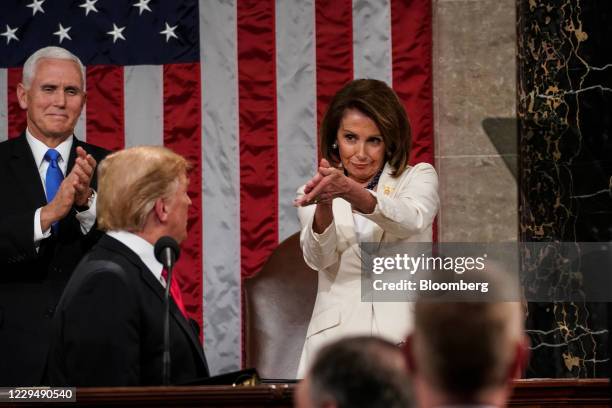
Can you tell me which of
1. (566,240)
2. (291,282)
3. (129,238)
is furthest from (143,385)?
(566,240)

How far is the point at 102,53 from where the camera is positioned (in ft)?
19.9

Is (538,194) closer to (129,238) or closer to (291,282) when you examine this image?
(291,282)

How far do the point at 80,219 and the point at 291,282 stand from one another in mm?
1355

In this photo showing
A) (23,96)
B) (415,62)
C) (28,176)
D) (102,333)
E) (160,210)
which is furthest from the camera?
(415,62)

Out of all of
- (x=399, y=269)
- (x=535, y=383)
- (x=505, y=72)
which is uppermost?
(x=505, y=72)

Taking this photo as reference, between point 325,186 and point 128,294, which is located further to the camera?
point 325,186

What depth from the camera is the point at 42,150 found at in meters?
4.64

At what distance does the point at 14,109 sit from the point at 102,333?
3.19m

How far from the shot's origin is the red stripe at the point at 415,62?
589 centimetres

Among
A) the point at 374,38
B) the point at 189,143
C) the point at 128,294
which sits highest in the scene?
the point at 374,38

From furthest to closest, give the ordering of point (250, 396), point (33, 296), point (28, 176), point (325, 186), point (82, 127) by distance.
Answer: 1. point (82, 127)
2. point (28, 176)
3. point (33, 296)
4. point (325, 186)
5. point (250, 396)

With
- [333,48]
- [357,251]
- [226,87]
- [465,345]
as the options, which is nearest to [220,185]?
[226,87]

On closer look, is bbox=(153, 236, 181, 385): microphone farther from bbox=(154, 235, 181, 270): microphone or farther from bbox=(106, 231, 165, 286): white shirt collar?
bbox=(106, 231, 165, 286): white shirt collar
